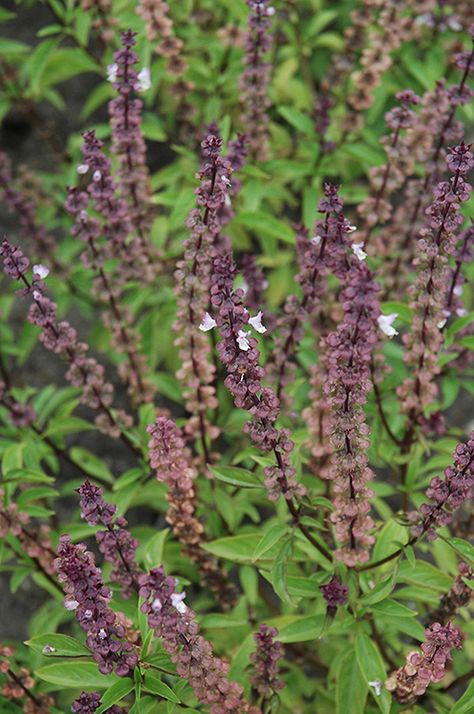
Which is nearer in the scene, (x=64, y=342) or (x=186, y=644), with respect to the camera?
(x=186, y=644)

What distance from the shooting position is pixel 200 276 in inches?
133

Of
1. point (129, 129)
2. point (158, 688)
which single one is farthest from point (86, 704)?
point (129, 129)

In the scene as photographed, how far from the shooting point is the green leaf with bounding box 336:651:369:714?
142 inches

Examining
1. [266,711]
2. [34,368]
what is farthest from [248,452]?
[34,368]

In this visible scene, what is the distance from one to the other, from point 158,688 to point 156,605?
0.60 meters

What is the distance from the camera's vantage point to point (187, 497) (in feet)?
11.6

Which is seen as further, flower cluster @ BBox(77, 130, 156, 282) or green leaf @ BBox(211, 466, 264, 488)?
flower cluster @ BBox(77, 130, 156, 282)

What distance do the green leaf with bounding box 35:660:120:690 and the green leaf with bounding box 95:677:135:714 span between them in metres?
0.09

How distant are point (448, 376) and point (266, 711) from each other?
209 cm

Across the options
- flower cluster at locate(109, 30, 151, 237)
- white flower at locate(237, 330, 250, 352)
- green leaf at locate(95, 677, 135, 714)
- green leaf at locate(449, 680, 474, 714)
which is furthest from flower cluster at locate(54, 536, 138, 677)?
flower cluster at locate(109, 30, 151, 237)

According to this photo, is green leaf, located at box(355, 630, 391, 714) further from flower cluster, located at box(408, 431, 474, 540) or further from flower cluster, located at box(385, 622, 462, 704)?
flower cluster, located at box(408, 431, 474, 540)

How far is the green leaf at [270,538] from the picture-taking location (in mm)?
3157

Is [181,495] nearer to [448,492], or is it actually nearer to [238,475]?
[238,475]

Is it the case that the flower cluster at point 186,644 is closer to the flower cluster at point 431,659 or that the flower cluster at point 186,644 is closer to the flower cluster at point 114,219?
the flower cluster at point 431,659
